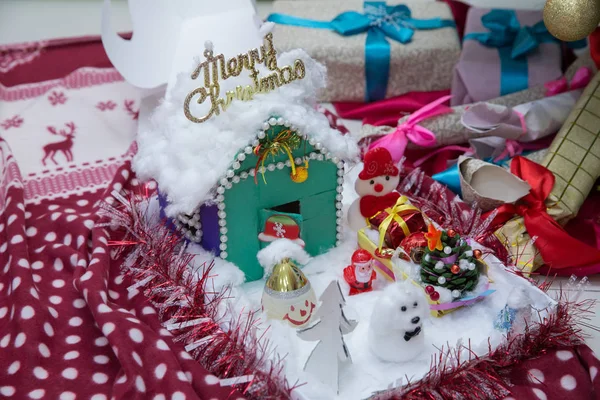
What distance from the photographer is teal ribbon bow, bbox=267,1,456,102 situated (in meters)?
1.92

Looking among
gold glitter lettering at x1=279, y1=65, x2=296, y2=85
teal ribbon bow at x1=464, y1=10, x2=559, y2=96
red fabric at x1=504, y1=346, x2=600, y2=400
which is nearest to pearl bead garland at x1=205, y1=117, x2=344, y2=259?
gold glitter lettering at x1=279, y1=65, x2=296, y2=85

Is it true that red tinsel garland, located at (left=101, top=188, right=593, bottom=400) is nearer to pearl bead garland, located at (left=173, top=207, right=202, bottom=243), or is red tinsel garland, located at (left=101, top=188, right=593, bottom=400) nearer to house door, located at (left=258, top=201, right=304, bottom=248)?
pearl bead garland, located at (left=173, top=207, right=202, bottom=243)

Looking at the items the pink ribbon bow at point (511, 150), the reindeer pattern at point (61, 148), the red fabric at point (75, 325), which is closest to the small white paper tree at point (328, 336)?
the red fabric at point (75, 325)

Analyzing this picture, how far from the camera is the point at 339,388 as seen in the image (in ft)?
3.51

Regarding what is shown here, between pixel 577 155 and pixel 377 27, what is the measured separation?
2.50 ft

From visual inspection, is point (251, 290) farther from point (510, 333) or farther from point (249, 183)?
point (510, 333)

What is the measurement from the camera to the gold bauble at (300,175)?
1.25 meters

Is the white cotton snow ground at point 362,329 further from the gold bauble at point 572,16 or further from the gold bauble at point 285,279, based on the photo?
the gold bauble at point 572,16

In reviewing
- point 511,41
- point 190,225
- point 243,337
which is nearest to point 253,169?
point 190,225

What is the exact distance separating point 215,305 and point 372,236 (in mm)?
357

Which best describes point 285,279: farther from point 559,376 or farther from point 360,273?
point 559,376

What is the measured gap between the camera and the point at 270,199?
1.26 meters

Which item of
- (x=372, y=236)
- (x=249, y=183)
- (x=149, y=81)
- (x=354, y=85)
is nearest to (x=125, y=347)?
(x=249, y=183)

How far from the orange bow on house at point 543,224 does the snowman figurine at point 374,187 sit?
25 cm
